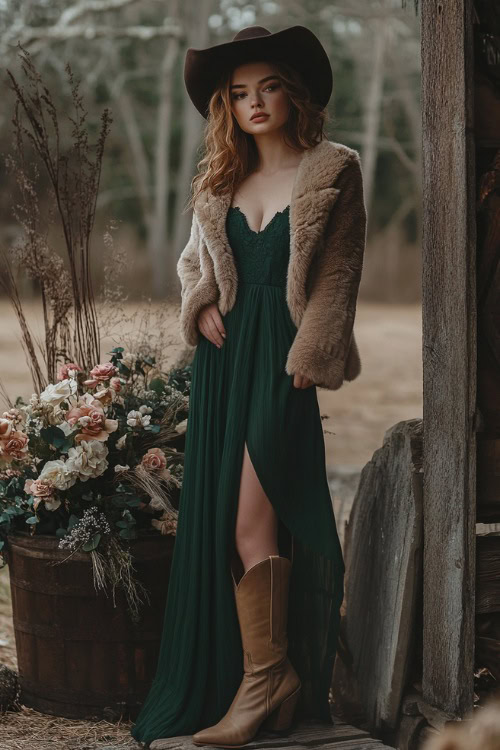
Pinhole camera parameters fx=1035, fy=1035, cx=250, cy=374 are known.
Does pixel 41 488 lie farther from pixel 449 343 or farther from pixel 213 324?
pixel 449 343

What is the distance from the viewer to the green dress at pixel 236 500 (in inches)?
118

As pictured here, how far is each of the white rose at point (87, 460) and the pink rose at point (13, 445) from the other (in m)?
0.18

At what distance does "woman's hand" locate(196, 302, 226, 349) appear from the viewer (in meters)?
3.09

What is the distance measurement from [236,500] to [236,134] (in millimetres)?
1086

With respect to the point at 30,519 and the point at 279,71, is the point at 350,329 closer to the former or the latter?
the point at 279,71

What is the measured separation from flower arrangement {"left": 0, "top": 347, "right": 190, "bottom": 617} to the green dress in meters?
0.20

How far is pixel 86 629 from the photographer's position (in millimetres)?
3268

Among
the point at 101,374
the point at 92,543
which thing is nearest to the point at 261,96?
the point at 101,374

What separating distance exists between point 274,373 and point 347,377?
0.86 ft

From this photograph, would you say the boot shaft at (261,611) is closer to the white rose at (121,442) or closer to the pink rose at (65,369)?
the white rose at (121,442)

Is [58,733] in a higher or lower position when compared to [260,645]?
lower

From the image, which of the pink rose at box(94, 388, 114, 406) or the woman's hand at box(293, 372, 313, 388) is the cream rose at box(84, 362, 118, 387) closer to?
the pink rose at box(94, 388, 114, 406)

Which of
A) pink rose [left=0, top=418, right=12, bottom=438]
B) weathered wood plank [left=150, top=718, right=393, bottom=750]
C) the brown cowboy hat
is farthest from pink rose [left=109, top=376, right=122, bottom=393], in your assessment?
weathered wood plank [left=150, top=718, right=393, bottom=750]

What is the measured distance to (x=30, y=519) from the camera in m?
3.26
